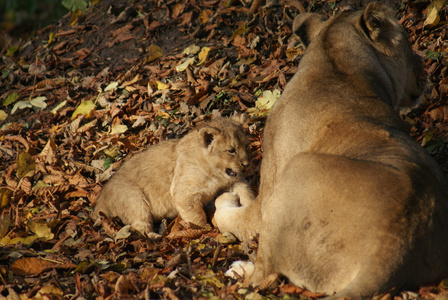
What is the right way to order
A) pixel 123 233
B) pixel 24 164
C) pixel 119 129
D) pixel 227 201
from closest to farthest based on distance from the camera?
1. pixel 123 233
2. pixel 227 201
3. pixel 24 164
4. pixel 119 129

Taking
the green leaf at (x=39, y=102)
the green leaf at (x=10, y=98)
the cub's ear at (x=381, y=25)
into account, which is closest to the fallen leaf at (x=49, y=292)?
the cub's ear at (x=381, y=25)

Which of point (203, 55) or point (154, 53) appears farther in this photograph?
point (154, 53)

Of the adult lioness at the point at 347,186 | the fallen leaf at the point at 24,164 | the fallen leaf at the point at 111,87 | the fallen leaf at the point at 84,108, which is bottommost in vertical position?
the fallen leaf at the point at 24,164

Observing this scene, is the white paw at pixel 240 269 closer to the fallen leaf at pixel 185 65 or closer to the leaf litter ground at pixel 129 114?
the leaf litter ground at pixel 129 114

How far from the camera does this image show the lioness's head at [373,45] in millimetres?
5116

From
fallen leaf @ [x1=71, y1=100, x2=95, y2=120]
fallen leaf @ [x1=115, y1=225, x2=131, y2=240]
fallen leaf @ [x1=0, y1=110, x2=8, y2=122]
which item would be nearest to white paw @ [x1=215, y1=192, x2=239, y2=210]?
fallen leaf @ [x1=115, y1=225, x2=131, y2=240]

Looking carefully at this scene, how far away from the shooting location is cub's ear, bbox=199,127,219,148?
19.6ft

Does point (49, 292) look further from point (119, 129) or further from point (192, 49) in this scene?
point (192, 49)

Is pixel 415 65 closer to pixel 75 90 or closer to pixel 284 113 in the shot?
pixel 284 113

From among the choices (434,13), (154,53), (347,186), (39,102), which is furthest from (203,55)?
(347,186)

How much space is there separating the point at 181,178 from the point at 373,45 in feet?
8.48

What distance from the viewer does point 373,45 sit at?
5.41 m

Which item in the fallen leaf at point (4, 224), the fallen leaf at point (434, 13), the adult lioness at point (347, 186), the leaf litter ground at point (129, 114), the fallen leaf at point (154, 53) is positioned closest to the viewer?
the adult lioness at point (347, 186)

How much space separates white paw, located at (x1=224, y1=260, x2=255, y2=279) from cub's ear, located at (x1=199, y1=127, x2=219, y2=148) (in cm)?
182
